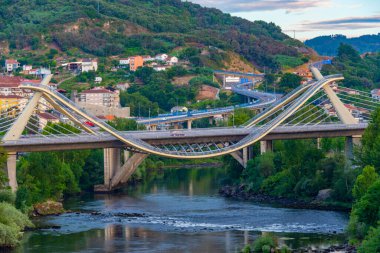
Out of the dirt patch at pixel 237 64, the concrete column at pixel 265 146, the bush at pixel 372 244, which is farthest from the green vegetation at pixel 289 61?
the bush at pixel 372 244

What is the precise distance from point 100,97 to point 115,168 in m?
33.2

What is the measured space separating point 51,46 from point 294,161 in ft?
228

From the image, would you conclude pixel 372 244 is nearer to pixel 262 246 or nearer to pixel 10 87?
pixel 262 246

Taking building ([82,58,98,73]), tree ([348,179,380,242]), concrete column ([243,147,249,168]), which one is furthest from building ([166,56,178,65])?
tree ([348,179,380,242])

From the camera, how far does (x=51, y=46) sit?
12694 cm

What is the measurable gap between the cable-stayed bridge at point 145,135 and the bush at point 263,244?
661 inches

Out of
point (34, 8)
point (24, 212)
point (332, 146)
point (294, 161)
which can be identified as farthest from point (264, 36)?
point (24, 212)

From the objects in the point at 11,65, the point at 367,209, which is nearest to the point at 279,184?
the point at 367,209

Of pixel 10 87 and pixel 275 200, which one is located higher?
pixel 10 87

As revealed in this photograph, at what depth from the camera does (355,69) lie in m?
129

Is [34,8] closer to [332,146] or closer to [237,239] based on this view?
[332,146]

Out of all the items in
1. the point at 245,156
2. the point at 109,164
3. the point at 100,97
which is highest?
the point at 100,97

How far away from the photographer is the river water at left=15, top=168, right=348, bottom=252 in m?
46.0

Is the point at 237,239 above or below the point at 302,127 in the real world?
below
